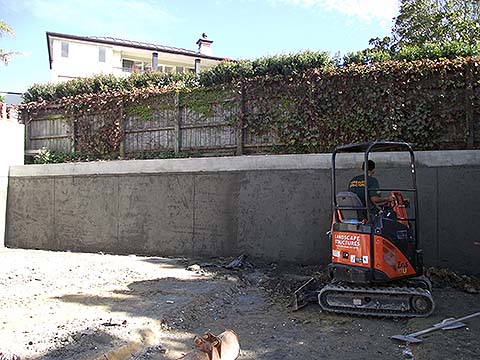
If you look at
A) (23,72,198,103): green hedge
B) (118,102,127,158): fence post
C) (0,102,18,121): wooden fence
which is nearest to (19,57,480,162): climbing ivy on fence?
(118,102,127,158): fence post

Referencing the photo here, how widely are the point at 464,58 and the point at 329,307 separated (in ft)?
16.8

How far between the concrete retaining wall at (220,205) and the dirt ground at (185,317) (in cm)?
64

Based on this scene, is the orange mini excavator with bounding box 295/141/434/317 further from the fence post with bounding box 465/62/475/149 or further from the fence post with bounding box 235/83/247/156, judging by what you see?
the fence post with bounding box 235/83/247/156

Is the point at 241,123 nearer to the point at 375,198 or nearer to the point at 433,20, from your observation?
the point at 375,198

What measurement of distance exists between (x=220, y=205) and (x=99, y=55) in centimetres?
2831

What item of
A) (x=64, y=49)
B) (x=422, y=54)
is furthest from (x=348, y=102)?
(x=64, y=49)

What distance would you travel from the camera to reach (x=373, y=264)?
5133 millimetres

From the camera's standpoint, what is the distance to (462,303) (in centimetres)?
549

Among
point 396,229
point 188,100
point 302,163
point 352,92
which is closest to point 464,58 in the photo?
point 352,92

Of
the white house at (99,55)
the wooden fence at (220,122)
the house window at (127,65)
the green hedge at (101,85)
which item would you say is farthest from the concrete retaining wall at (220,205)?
the house window at (127,65)

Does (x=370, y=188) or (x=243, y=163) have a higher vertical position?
(x=243, y=163)

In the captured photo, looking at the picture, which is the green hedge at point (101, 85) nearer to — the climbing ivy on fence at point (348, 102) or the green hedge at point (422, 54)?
the climbing ivy on fence at point (348, 102)

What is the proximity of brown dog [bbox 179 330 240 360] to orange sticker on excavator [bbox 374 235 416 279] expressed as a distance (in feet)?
8.26

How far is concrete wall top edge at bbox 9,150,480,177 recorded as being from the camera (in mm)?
6921
